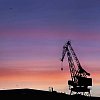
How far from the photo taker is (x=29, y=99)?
13362cm

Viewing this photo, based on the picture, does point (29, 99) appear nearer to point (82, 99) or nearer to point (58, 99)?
point (58, 99)

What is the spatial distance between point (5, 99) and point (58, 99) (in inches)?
949

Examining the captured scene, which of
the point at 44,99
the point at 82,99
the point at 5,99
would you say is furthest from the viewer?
the point at 82,99

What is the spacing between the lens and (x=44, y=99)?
454 ft

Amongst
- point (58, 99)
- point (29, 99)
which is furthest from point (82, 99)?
point (29, 99)

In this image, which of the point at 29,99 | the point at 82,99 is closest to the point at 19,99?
the point at 29,99

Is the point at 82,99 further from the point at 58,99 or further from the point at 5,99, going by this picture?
the point at 5,99

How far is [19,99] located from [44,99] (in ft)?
36.7

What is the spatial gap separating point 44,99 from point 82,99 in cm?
3397

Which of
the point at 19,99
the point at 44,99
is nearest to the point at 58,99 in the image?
the point at 44,99

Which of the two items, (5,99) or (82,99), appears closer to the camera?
(5,99)

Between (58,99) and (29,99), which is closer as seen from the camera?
(29,99)

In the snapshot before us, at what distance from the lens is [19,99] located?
132 m

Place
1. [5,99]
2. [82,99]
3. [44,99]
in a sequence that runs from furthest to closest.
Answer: [82,99] < [44,99] < [5,99]
